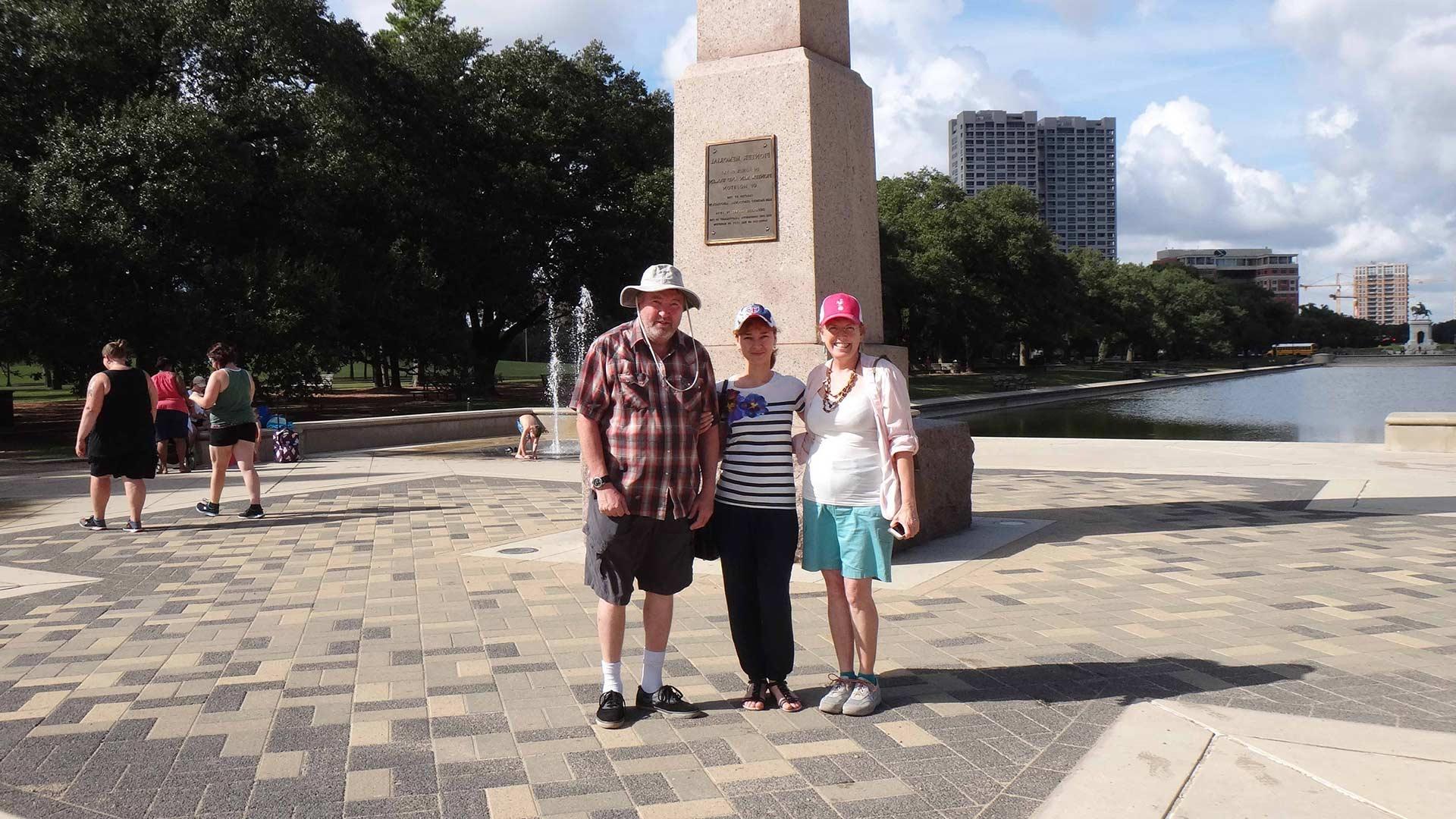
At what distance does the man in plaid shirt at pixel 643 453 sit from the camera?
12.7 feet

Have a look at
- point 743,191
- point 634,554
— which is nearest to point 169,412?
point 743,191

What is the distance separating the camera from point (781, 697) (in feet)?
13.6

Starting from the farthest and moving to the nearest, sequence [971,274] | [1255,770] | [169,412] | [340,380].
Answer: [340,380] < [971,274] < [169,412] < [1255,770]

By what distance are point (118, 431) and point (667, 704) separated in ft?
22.3

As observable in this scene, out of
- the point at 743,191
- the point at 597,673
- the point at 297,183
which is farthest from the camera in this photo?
the point at 297,183

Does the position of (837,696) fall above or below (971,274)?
below

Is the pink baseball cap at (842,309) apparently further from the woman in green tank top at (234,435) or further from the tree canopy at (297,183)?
the tree canopy at (297,183)

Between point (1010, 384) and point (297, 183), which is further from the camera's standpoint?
point (1010, 384)

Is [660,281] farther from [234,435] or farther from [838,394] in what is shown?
[234,435]

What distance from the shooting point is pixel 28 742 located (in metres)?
3.89

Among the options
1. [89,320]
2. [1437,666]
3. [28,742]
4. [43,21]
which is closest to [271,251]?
[89,320]

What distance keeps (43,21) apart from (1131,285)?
7380 cm

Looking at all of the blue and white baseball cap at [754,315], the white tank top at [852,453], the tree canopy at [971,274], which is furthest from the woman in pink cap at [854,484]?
the tree canopy at [971,274]

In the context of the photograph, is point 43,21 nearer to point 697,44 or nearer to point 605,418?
point 697,44
